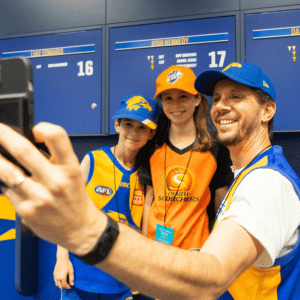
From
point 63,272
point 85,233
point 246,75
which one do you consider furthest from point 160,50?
point 85,233

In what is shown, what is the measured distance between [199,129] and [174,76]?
1.02 ft

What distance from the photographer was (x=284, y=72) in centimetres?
156

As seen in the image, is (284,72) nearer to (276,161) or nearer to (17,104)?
(276,161)

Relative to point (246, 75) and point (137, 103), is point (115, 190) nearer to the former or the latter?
point (137, 103)

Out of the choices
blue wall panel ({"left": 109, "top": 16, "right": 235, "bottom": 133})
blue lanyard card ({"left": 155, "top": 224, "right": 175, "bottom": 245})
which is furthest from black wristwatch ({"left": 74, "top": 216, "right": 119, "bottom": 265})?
blue wall panel ({"left": 109, "top": 16, "right": 235, "bottom": 133})

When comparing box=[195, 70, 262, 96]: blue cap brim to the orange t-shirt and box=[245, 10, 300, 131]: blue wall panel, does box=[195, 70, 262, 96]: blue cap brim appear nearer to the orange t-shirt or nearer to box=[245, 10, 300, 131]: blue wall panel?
the orange t-shirt

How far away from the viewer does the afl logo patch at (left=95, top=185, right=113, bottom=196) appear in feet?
4.83

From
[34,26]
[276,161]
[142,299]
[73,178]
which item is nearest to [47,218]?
[73,178]

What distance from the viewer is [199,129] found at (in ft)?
4.71

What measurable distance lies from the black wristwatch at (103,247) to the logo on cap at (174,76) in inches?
43.6

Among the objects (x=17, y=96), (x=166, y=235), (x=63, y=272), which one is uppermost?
(x=17, y=96)

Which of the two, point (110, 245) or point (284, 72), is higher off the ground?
point (284, 72)

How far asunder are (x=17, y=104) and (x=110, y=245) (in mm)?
263

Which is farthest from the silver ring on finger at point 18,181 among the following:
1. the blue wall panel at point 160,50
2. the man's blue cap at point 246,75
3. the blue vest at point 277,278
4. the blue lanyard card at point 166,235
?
the blue wall panel at point 160,50
